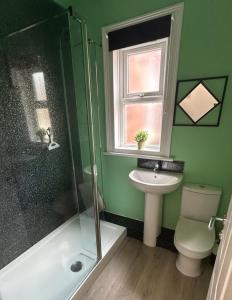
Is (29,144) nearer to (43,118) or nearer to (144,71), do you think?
(43,118)

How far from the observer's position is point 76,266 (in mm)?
1606

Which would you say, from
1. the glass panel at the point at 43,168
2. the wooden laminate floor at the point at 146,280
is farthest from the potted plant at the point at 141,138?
the wooden laminate floor at the point at 146,280

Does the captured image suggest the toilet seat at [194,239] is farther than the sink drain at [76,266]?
No

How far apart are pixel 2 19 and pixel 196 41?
164 cm

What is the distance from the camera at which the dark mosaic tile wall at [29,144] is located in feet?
4.92

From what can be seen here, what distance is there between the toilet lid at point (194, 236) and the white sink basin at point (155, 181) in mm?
387

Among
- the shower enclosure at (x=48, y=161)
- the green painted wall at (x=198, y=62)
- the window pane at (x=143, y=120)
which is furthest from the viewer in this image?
the window pane at (x=143, y=120)

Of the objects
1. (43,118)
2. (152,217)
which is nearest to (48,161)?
(43,118)

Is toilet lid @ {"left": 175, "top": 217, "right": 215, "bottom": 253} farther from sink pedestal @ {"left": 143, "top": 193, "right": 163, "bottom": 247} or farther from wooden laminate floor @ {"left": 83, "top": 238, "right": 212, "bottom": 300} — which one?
wooden laminate floor @ {"left": 83, "top": 238, "right": 212, "bottom": 300}

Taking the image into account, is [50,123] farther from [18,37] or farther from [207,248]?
[207,248]

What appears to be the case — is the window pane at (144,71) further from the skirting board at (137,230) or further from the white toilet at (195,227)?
the skirting board at (137,230)

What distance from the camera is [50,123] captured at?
1.87 metres

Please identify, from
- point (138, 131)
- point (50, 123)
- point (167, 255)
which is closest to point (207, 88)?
point (138, 131)

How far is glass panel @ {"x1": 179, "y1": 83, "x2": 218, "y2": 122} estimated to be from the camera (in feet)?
4.97
